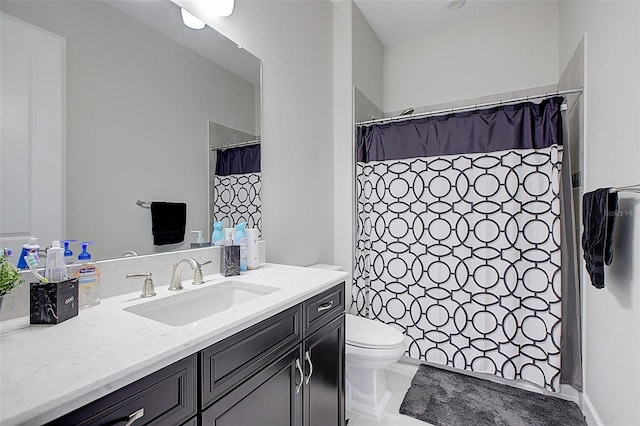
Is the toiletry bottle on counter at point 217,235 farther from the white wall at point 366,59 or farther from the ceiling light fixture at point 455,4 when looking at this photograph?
the ceiling light fixture at point 455,4

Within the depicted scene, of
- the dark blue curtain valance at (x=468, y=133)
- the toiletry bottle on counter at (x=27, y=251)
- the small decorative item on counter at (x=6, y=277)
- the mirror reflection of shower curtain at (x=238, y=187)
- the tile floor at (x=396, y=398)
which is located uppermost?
the dark blue curtain valance at (x=468, y=133)

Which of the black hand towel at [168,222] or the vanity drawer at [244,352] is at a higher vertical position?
the black hand towel at [168,222]

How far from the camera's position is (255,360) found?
0.92 m

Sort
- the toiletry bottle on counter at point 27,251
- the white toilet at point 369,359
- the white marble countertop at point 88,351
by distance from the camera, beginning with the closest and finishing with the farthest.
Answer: the white marble countertop at point 88,351, the toiletry bottle on counter at point 27,251, the white toilet at point 369,359

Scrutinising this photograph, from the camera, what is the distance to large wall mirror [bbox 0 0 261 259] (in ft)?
3.29

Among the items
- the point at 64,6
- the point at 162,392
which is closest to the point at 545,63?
the point at 64,6

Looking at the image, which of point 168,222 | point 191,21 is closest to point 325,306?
point 168,222

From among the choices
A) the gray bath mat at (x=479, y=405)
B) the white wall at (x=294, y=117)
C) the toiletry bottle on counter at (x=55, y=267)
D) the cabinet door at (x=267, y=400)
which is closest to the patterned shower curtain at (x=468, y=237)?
the gray bath mat at (x=479, y=405)

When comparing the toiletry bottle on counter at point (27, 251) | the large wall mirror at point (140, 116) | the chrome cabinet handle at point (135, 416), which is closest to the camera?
the chrome cabinet handle at point (135, 416)

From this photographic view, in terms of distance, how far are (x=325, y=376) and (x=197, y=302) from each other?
60 cm

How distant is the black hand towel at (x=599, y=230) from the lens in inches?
52.5

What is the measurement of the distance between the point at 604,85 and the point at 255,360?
1.98m

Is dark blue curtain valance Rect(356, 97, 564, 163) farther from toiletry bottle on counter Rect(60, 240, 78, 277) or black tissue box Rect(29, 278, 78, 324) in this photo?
black tissue box Rect(29, 278, 78, 324)

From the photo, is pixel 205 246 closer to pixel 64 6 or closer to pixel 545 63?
pixel 64 6
